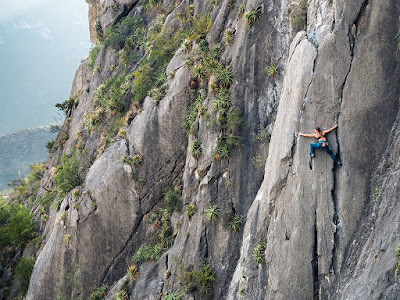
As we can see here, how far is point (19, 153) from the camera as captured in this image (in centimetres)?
17000

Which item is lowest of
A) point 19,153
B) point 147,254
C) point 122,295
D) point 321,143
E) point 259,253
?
point 122,295

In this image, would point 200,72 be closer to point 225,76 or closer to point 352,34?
point 225,76

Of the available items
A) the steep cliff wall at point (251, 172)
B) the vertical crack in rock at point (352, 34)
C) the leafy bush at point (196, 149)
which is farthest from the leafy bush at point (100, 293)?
the vertical crack in rock at point (352, 34)

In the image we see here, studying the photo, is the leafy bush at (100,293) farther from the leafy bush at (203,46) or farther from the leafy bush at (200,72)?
the leafy bush at (203,46)

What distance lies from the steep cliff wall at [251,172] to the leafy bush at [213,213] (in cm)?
8

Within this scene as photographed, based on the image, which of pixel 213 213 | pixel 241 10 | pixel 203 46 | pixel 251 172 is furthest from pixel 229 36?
pixel 213 213

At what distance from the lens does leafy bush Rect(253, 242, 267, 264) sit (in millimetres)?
16984

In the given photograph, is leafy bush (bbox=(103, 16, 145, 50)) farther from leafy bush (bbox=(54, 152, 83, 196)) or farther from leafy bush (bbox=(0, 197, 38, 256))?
leafy bush (bbox=(0, 197, 38, 256))

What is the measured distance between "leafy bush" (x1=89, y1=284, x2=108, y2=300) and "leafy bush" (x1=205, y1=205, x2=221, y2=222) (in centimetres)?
973

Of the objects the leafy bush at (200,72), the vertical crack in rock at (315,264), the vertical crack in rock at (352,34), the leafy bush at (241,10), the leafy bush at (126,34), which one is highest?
the leafy bush at (126,34)

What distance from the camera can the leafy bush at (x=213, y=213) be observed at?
20906mm

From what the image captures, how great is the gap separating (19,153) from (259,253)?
175 m

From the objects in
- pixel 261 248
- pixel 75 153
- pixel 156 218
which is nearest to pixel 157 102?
pixel 156 218

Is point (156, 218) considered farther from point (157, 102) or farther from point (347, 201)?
point (347, 201)
